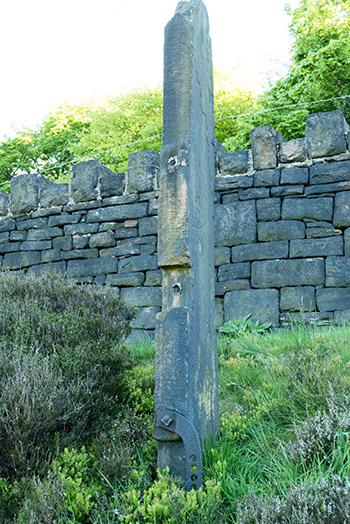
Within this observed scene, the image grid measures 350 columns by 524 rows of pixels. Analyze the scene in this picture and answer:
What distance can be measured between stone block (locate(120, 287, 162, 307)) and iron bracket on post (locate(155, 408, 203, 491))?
3609 mm

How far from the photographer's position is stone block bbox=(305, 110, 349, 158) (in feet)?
18.5

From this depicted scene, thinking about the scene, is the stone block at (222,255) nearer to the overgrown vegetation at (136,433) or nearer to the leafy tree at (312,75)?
the overgrown vegetation at (136,433)

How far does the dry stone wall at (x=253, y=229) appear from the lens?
217 inches

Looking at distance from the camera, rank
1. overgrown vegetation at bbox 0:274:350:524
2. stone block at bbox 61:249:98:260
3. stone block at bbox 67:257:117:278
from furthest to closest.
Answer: stone block at bbox 61:249:98:260
stone block at bbox 67:257:117:278
overgrown vegetation at bbox 0:274:350:524

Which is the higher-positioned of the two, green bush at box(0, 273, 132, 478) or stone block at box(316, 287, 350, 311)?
stone block at box(316, 287, 350, 311)

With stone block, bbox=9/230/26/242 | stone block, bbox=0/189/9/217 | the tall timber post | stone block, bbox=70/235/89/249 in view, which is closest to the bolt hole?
the tall timber post

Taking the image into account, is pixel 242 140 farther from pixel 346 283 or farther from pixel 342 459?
pixel 342 459

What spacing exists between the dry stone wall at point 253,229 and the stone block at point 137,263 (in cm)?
1

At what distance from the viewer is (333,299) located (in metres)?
5.37

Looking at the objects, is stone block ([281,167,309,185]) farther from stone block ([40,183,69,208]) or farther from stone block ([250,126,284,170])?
stone block ([40,183,69,208])

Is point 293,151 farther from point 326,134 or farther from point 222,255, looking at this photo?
point 222,255

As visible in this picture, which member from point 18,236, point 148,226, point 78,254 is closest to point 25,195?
point 18,236

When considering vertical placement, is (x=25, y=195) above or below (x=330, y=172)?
above

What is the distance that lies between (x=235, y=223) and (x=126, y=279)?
149 cm
